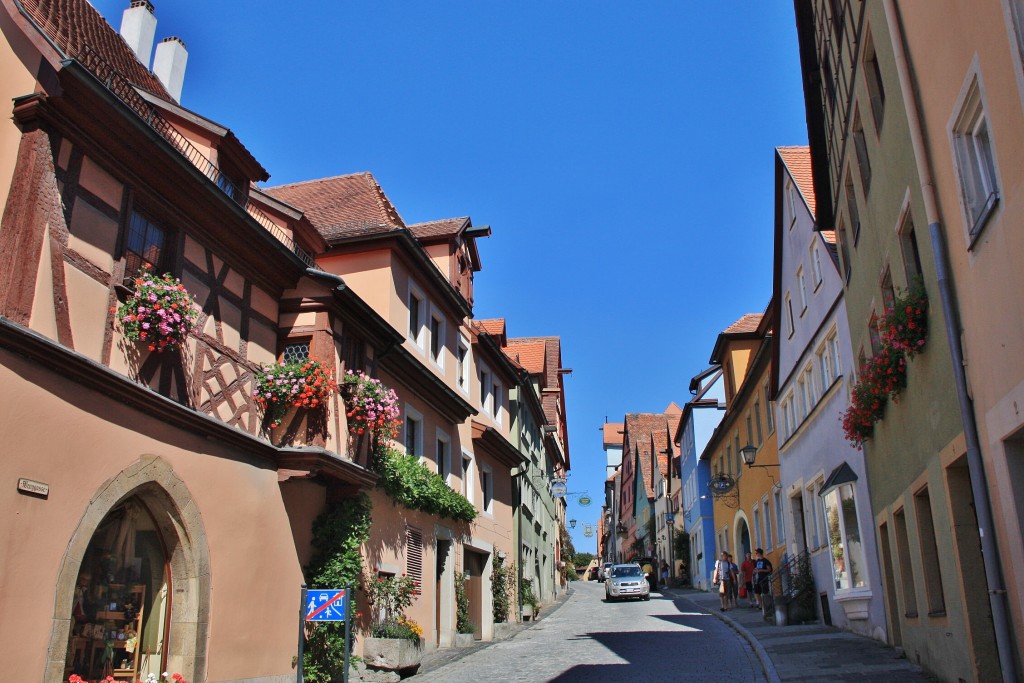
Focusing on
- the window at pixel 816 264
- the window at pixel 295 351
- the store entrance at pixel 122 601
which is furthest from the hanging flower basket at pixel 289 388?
the window at pixel 816 264

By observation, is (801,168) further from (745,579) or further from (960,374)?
(960,374)

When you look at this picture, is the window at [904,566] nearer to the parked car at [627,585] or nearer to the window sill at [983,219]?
the window sill at [983,219]

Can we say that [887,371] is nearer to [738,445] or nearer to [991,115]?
[991,115]

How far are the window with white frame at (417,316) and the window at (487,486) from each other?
20.8 ft

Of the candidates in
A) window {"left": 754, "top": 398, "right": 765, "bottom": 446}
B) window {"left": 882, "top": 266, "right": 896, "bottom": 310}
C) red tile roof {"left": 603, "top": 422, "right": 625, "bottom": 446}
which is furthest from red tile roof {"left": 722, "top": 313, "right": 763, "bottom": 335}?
red tile roof {"left": 603, "top": 422, "right": 625, "bottom": 446}

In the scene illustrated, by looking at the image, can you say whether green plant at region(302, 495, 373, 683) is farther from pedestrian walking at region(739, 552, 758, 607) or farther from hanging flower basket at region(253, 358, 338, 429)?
pedestrian walking at region(739, 552, 758, 607)

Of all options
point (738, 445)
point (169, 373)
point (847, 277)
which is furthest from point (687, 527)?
point (169, 373)

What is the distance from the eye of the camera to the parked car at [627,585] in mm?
32594

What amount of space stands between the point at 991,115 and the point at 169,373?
905 cm

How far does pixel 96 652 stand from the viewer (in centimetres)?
988

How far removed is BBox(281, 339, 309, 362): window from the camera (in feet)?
46.5

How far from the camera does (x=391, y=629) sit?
15336mm

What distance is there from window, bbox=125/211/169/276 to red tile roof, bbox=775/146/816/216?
1306 centimetres

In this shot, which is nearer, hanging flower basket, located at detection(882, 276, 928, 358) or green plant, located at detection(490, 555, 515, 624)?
hanging flower basket, located at detection(882, 276, 928, 358)
